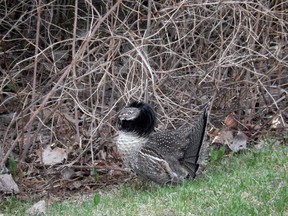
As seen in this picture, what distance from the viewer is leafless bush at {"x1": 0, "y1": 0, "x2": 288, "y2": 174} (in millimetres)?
9672

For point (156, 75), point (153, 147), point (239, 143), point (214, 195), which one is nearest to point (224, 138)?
point (239, 143)

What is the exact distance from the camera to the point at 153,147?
8773 mm

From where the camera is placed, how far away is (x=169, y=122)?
9.85m

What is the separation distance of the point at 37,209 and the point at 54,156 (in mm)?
1653

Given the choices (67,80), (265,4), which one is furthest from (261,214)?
(265,4)

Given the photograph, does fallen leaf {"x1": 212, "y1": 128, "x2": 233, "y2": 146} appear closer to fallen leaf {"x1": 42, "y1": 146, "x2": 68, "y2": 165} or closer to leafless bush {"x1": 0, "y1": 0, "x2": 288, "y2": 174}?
leafless bush {"x1": 0, "y1": 0, "x2": 288, "y2": 174}

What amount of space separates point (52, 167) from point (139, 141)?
1.66m

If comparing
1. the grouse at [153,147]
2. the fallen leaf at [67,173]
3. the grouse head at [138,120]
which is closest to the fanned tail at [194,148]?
the grouse at [153,147]

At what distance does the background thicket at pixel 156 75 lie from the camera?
9.69 meters

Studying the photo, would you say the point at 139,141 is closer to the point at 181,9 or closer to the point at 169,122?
the point at 169,122

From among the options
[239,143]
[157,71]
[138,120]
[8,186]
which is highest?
[138,120]

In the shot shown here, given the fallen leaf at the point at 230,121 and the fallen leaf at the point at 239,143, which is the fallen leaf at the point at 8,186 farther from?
the fallen leaf at the point at 230,121

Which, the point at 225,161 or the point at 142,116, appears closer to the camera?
the point at 142,116

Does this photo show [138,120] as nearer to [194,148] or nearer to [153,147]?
[153,147]
